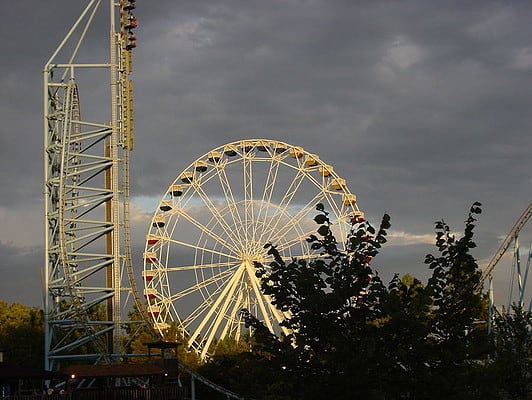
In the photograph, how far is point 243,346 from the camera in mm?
70625

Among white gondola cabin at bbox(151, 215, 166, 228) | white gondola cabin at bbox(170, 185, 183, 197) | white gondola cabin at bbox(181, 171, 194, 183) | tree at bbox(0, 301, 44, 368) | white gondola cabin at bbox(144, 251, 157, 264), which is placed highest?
white gondola cabin at bbox(181, 171, 194, 183)

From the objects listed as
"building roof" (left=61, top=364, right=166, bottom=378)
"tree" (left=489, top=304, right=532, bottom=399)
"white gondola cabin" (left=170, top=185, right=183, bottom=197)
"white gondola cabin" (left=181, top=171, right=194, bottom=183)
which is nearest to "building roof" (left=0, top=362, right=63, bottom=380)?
"building roof" (left=61, top=364, right=166, bottom=378)

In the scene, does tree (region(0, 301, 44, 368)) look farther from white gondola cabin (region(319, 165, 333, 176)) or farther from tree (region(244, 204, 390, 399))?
tree (region(244, 204, 390, 399))

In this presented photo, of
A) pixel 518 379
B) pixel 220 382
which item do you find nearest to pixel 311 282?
pixel 518 379

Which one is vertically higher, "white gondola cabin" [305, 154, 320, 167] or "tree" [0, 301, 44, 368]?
"white gondola cabin" [305, 154, 320, 167]

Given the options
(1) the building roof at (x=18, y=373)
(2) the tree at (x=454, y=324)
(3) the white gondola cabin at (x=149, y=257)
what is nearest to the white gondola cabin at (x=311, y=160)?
(3) the white gondola cabin at (x=149, y=257)

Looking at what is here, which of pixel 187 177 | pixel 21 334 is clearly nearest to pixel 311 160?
pixel 187 177

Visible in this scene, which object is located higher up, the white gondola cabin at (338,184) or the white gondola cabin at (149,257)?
the white gondola cabin at (338,184)

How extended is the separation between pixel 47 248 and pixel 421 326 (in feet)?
132

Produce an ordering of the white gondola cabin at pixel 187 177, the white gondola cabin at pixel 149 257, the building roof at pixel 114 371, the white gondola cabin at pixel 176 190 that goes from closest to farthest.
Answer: the building roof at pixel 114 371
the white gondola cabin at pixel 149 257
the white gondola cabin at pixel 176 190
the white gondola cabin at pixel 187 177

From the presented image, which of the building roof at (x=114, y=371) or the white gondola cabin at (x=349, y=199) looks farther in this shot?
the white gondola cabin at (x=349, y=199)

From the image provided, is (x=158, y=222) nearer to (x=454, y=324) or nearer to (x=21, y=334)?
(x=21, y=334)

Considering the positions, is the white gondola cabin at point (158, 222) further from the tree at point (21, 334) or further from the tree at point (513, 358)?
the tree at point (513, 358)

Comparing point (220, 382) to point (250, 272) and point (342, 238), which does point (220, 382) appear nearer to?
point (250, 272)
